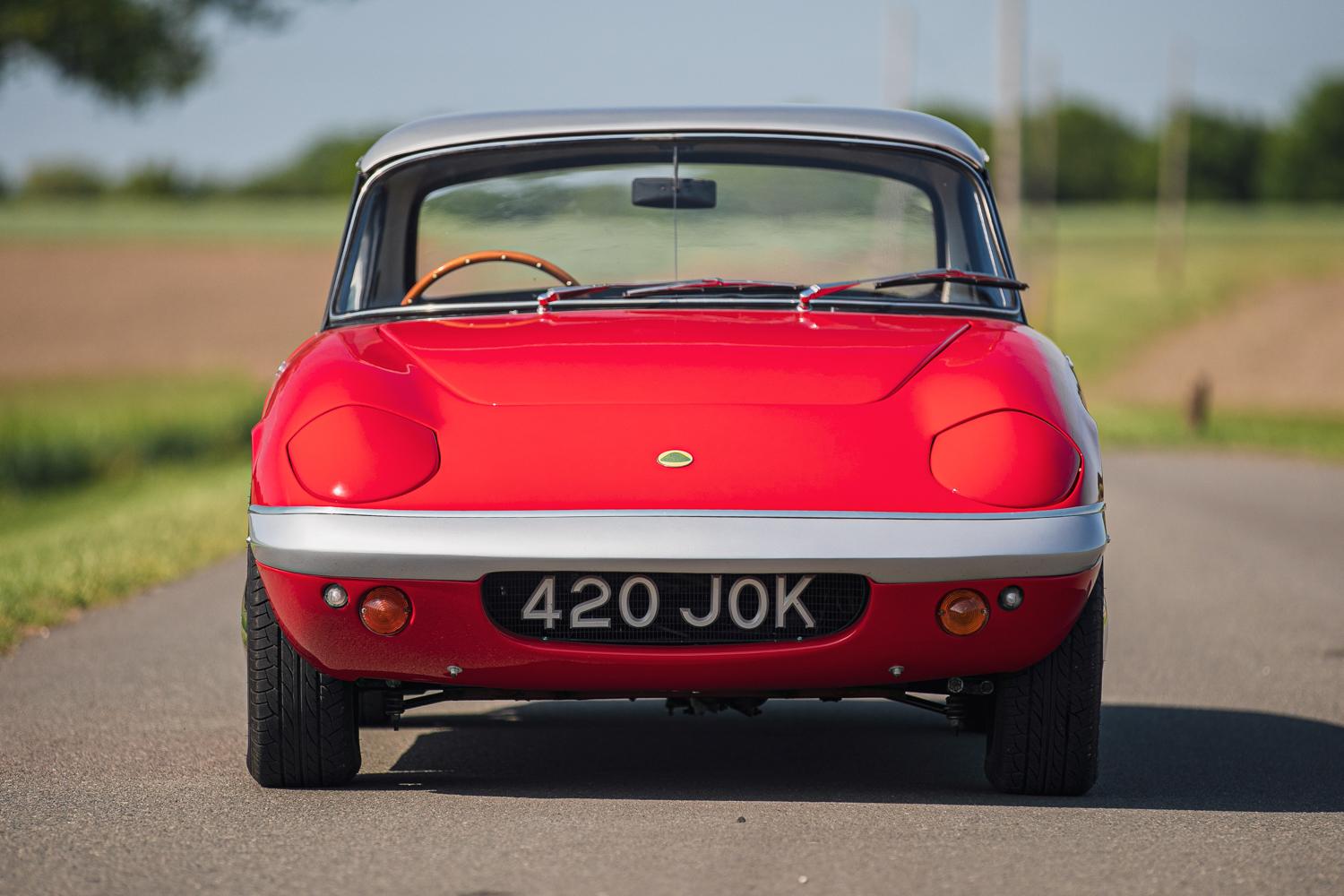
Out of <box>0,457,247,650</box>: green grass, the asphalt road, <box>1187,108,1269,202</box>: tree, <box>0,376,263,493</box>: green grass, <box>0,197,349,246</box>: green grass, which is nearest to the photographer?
the asphalt road

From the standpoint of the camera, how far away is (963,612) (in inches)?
150

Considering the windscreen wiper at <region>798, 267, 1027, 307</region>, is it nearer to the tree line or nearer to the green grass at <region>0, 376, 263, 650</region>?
the green grass at <region>0, 376, 263, 650</region>

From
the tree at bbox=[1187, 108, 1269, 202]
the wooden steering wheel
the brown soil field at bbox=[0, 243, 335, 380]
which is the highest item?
the wooden steering wheel

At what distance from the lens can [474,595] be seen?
3.77m

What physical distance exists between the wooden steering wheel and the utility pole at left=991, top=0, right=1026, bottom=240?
96.2 ft

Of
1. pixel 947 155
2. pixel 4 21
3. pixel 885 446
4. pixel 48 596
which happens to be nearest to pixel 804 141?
pixel 947 155

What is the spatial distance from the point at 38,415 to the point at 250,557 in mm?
20286

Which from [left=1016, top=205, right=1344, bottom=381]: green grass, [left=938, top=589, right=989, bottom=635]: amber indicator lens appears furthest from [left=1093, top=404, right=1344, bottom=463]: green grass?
[left=938, top=589, right=989, bottom=635]: amber indicator lens

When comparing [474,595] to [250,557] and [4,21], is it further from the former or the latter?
[4,21]

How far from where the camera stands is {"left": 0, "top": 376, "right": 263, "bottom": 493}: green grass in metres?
17.8

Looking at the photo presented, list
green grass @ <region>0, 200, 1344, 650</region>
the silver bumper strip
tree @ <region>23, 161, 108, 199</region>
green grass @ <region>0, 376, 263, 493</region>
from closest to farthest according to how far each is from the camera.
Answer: the silver bumper strip
green grass @ <region>0, 200, 1344, 650</region>
green grass @ <region>0, 376, 263, 493</region>
tree @ <region>23, 161, 108, 199</region>

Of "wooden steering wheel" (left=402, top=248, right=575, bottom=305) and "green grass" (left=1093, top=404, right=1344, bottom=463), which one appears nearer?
"wooden steering wheel" (left=402, top=248, right=575, bottom=305)

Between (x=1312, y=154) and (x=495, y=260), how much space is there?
350 ft

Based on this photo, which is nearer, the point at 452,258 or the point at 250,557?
the point at 250,557
